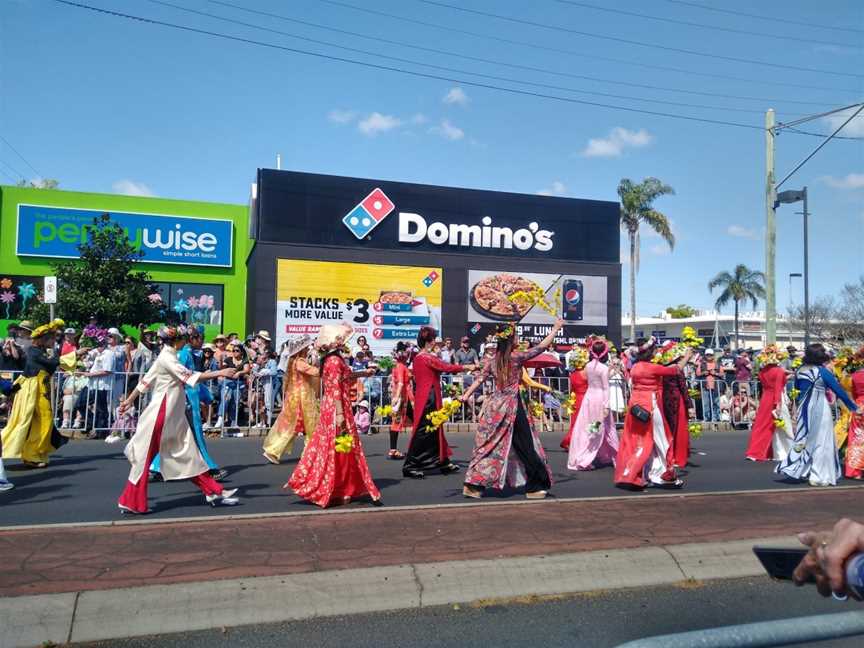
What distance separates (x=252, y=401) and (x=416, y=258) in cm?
1426

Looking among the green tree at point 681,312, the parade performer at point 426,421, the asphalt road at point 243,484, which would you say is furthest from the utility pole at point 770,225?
the green tree at point 681,312

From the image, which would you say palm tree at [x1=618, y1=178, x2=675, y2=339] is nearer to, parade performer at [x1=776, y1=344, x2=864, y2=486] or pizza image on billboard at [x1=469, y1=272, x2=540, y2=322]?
pizza image on billboard at [x1=469, y1=272, x2=540, y2=322]

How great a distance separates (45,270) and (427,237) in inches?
578

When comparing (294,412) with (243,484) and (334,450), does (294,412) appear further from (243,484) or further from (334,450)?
(334,450)

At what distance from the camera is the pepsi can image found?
30094 millimetres

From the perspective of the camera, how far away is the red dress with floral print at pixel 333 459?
7516 millimetres

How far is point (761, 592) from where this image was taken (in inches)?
211

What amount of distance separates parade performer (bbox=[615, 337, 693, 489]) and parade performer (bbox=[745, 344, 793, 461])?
350cm

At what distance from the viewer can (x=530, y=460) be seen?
8156 millimetres

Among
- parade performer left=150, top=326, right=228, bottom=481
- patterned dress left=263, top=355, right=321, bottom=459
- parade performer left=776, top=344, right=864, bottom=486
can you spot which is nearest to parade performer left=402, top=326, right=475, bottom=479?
patterned dress left=263, top=355, right=321, bottom=459

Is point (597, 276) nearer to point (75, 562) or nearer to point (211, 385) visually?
point (211, 385)

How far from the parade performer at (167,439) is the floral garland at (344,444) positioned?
49.7 inches

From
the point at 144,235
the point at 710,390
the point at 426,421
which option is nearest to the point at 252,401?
the point at 426,421

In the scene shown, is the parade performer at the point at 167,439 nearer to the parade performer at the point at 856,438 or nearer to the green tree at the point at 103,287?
the parade performer at the point at 856,438
